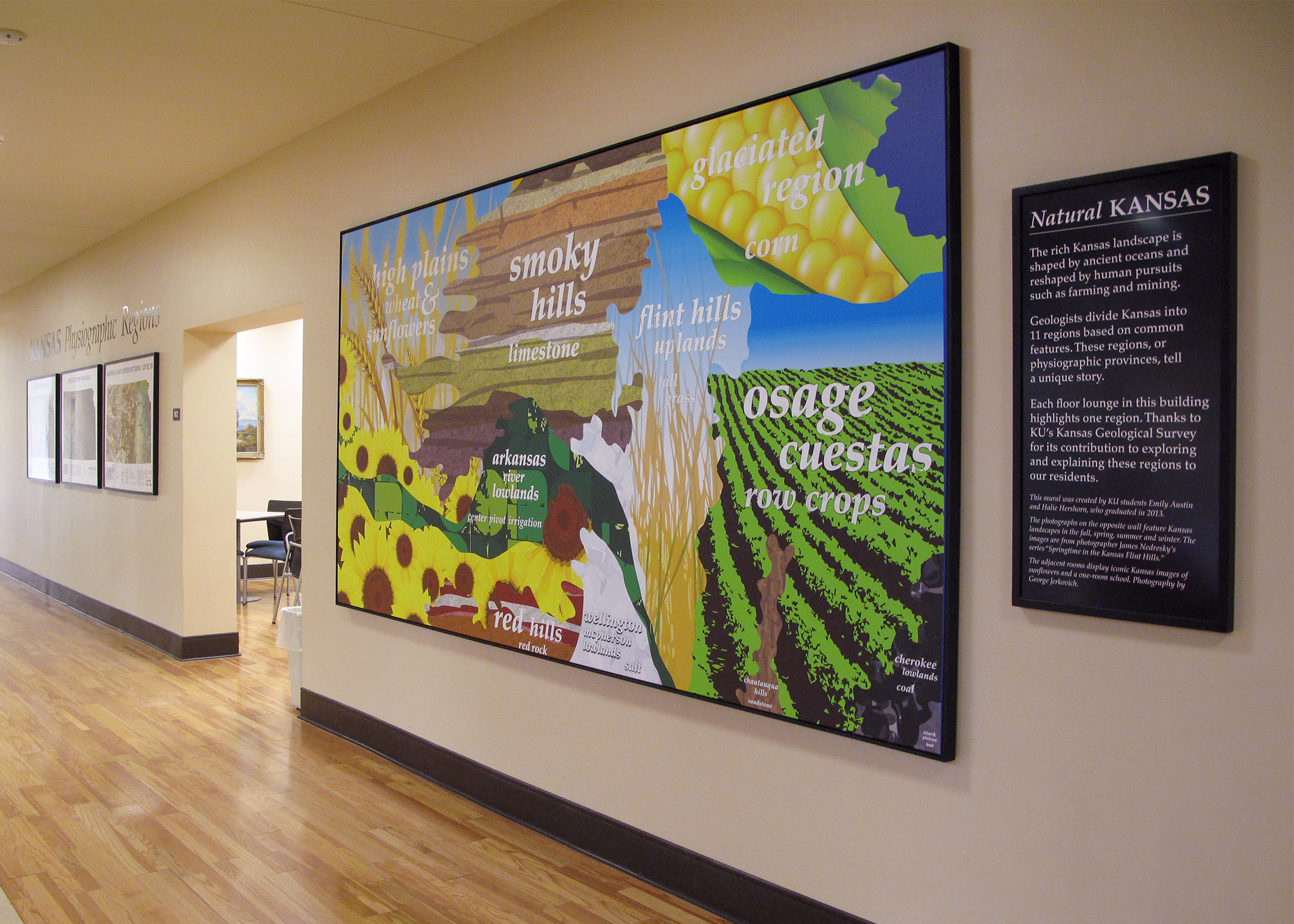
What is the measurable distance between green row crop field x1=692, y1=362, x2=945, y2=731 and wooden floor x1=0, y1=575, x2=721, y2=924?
88 cm

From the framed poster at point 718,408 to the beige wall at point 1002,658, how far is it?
102mm

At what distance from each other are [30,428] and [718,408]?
955 centimetres

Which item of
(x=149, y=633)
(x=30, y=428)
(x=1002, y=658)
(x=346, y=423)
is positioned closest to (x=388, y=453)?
(x=346, y=423)

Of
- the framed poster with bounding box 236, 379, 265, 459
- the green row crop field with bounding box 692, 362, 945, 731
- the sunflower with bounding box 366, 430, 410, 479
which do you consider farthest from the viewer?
the framed poster with bounding box 236, 379, 265, 459

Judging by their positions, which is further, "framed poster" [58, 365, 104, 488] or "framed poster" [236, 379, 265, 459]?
"framed poster" [236, 379, 265, 459]

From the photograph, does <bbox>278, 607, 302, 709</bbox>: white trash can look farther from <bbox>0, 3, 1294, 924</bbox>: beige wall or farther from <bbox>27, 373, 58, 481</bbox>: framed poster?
<bbox>27, 373, 58, 481</bbox>: framed poster

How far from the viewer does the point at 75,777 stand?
14.0 ft

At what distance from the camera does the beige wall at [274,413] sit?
10492mm

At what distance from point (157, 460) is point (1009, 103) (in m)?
6.61

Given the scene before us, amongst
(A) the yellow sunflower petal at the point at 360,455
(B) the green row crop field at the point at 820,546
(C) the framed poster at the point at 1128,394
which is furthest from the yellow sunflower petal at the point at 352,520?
(C) the framed poster at the point at 1128,394

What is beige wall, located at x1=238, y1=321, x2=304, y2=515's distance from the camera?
10.5 meters

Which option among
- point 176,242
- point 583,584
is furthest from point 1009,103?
point 176,242

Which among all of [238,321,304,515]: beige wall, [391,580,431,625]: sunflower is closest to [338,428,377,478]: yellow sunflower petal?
[391,580,431,625]: sunflower

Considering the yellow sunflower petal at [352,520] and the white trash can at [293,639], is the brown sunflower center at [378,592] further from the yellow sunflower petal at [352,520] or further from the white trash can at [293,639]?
the white trash can at [293,639]
